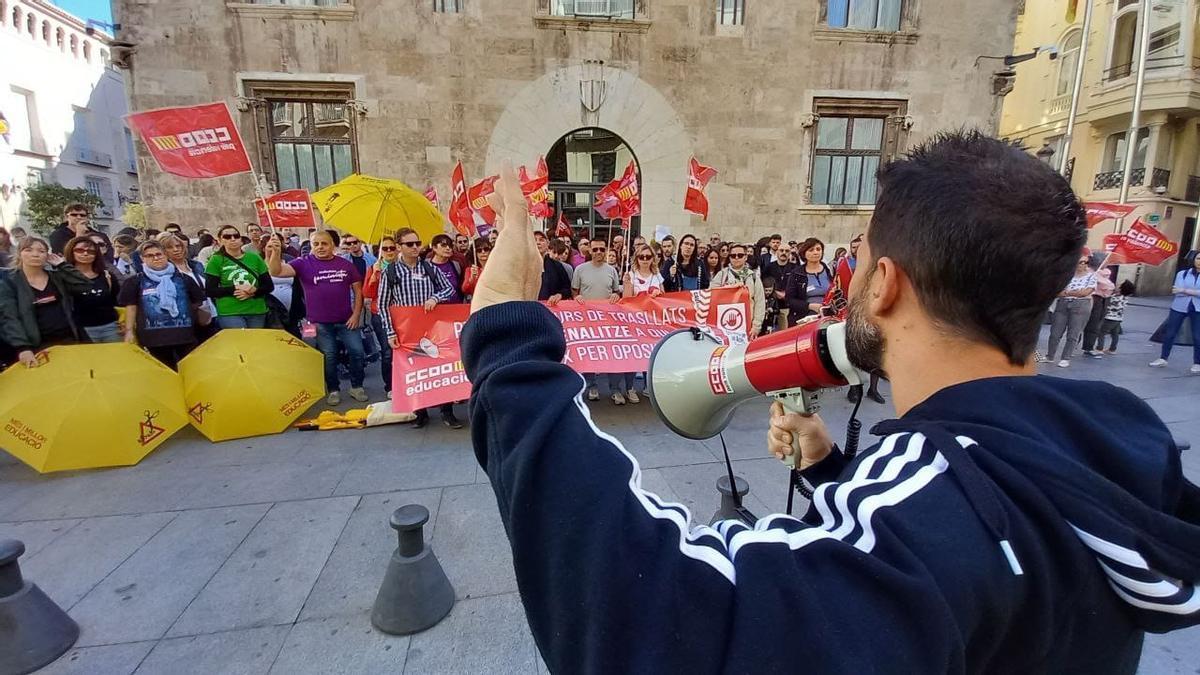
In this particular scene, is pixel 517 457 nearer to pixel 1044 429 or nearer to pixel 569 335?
pixel 1044 429

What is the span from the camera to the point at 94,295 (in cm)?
529

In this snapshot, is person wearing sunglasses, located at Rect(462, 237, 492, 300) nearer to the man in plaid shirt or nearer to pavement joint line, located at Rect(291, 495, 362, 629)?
the man in plaid shirt

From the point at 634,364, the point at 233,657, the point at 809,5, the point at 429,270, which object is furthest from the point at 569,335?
the point at 809,5

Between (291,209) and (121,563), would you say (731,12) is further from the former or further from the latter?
(121,563)

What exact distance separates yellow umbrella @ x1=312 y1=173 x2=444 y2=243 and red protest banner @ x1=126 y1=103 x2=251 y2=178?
0.97 m

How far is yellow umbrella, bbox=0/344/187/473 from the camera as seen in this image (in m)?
4.34

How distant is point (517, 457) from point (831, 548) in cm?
38

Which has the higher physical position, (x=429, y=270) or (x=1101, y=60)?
(x=1101, y=60)

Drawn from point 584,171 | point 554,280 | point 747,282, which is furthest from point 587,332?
point 584,171

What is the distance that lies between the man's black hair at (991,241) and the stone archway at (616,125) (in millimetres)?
12720

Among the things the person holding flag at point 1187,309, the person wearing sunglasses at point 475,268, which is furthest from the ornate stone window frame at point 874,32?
the person wearing sunglasses at point 475,268

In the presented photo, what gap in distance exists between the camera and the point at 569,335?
5969 mm

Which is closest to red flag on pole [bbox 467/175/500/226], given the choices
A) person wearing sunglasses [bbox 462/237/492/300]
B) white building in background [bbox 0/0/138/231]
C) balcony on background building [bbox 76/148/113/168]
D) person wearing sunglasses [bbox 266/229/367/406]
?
person wearing sunglasses [bbox 462/237/492/300]

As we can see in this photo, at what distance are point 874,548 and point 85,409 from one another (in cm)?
604
